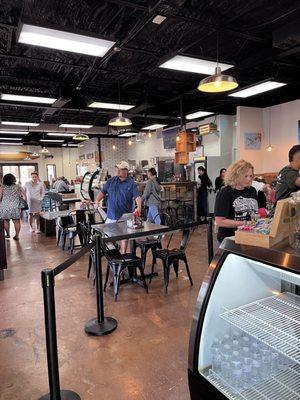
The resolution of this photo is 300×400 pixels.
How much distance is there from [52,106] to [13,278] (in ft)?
15.2

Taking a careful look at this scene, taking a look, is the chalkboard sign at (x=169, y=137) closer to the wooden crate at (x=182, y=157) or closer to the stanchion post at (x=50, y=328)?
the wooden crate at (x=182, y=157)

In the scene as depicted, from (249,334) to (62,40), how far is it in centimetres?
396

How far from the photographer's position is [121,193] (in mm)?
4867

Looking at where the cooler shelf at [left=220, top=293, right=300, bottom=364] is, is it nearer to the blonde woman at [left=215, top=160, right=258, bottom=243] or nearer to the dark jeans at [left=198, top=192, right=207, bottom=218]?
the blonde woman at [left=215, top=160, right=258, bottom=243]

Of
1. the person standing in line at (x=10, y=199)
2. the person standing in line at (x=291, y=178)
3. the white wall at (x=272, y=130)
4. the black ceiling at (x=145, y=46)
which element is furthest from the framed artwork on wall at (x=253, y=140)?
the person standing in line at (x=10, y=199)

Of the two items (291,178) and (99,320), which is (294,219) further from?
(99,320)

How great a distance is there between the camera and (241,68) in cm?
534

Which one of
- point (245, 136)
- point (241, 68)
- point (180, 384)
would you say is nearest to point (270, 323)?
point (180, 384)

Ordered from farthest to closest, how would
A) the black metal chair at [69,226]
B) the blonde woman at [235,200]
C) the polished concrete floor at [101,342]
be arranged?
1. the black metal chair at [69,226]
2. the blonde woman at [235,200]
3. the polished concrete floor at [101,342]

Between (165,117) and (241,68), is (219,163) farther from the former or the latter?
(241,68)

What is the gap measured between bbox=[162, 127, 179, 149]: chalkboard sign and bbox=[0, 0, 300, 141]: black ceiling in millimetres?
3608

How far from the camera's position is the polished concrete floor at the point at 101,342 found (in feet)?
7.57

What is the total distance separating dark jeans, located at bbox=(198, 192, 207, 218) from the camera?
964cm

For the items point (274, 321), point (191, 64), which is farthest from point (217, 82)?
point (274, 321)
